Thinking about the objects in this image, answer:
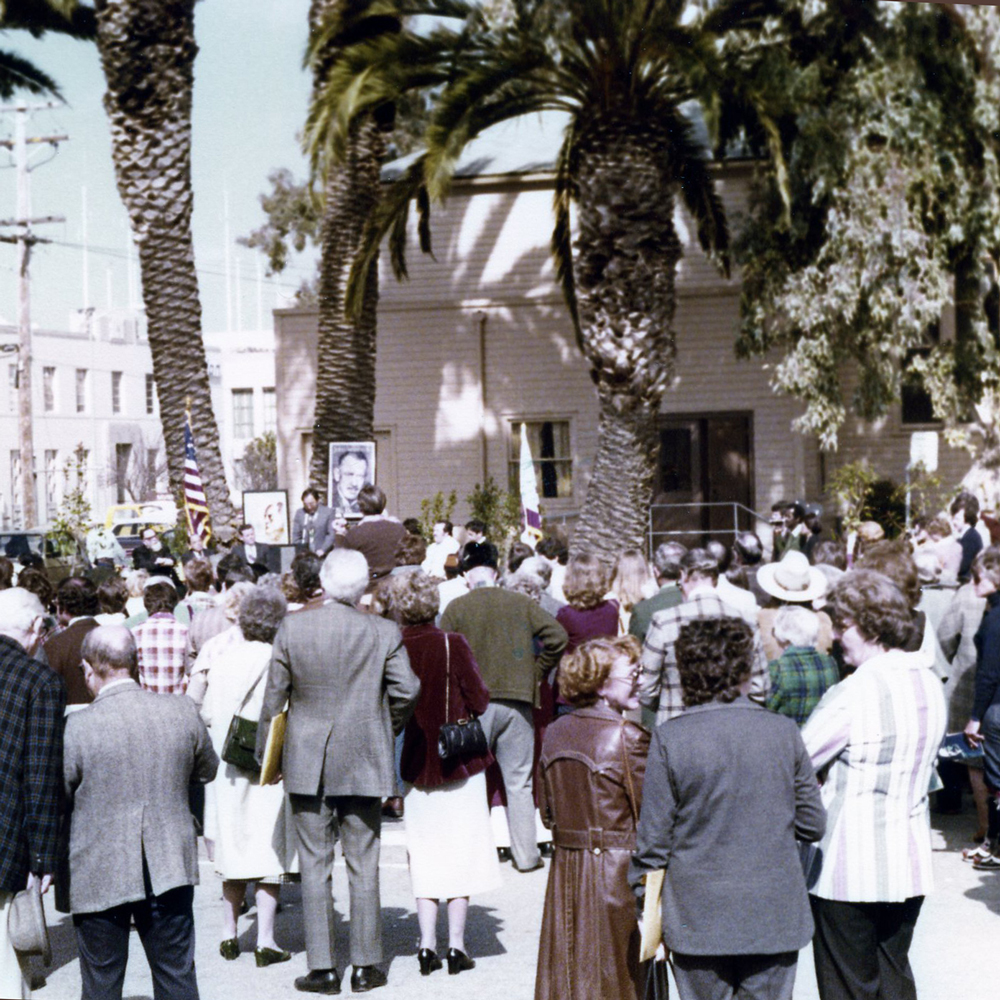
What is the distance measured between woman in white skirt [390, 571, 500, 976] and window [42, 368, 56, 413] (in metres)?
34.4

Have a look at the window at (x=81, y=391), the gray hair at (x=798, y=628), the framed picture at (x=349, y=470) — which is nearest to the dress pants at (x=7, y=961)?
the gray hair at (x=798, y=628)

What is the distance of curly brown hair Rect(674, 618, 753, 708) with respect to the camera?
470cm

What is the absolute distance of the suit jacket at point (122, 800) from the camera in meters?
5.50

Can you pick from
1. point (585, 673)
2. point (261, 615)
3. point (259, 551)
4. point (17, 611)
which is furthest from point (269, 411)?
point (585, 673)

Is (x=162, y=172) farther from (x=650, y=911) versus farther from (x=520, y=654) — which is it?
(x=650, y=911)

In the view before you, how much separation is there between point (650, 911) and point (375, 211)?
1585 cm

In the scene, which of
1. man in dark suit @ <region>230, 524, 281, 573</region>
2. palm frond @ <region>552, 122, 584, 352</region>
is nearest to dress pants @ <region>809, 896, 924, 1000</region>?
man in dark suit @ <region>230, 524, 281, 573</region>

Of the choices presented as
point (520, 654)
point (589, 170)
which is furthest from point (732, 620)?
point (589, 170)

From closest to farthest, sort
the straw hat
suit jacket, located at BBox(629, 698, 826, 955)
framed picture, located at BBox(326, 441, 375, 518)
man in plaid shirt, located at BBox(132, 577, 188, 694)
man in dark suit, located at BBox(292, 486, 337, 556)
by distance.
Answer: suit jacket, located at BBox(629, 698, 826, 955), the straw hat, man in plaid shirt, located at BBox(132, 577, 188, 694), man in dark suit, located at BBox(292, 486, 337, 556), framed picture, located at BBox(326, 441, 375, 518)

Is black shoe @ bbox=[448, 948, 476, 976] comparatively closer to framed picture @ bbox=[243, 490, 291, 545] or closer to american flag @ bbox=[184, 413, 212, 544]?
american flag @ bbox=[184, 413, 212, 544]

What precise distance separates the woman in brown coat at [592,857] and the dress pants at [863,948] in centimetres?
66

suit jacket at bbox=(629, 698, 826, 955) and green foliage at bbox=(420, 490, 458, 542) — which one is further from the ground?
green foliage at bbox=(420, 490, 458, 542)

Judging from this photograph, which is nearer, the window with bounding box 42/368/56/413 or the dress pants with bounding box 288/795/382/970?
the dress pants with bounding box 288/795/382/970

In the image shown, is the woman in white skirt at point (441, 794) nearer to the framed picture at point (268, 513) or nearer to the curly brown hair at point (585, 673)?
the curly brown hair at point (585, 673)
